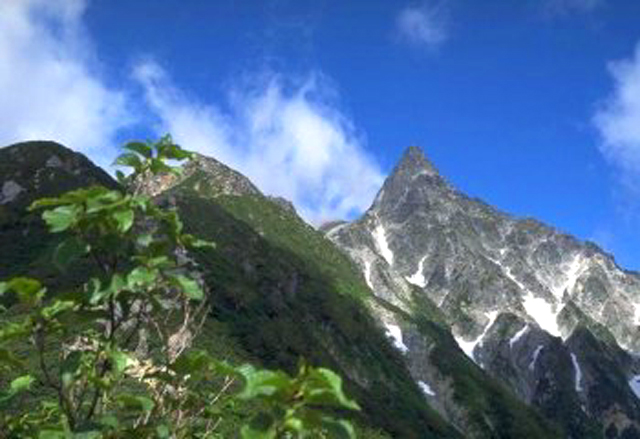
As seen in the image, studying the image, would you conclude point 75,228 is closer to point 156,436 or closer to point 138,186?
point 138,186

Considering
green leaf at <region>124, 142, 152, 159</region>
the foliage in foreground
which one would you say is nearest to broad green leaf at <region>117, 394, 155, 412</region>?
the foliage in foreground

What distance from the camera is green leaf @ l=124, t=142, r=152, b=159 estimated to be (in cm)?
520

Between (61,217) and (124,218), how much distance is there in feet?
0.98

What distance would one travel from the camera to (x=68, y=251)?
15.0 feet

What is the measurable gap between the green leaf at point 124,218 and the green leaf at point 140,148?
722mm

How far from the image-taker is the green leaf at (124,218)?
4.47m

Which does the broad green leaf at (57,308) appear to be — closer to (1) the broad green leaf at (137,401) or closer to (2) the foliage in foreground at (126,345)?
(2) the foliage in foreground at (126,345)

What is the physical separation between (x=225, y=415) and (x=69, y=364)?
1.47 meters

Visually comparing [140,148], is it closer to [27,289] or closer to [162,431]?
[27,289]

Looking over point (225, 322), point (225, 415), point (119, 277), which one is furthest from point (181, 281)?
point (225, 322)

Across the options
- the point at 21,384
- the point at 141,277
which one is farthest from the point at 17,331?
the point at 141,277

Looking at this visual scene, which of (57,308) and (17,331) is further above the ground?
(57,308)

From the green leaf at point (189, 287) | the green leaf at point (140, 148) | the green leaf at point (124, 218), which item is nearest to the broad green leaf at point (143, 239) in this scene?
the green leaf at point (124, 218)

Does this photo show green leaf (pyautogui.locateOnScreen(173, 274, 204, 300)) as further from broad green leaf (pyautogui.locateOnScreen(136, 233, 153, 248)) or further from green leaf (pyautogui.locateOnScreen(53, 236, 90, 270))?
green leaf (pyautogui.locateOnScreen(53, 236, 90, 270))
